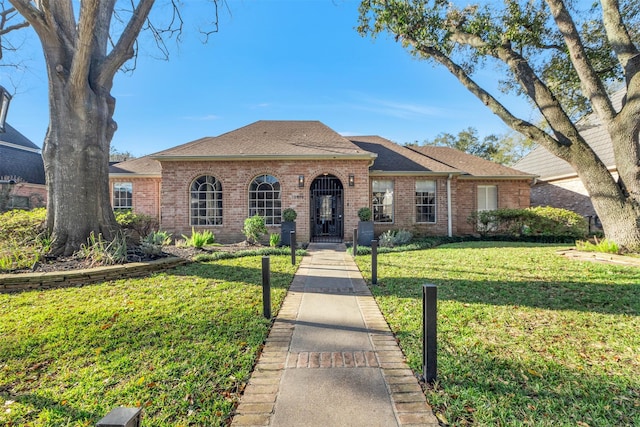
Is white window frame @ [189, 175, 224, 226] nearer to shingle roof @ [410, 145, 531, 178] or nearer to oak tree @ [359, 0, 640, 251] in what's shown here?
oak tree @ [359, 0, 640, 251]

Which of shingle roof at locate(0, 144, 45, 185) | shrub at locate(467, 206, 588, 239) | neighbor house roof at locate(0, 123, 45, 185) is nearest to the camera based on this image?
shrub at locate(467, 206, 588, 239)

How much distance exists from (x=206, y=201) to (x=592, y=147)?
1953 cm

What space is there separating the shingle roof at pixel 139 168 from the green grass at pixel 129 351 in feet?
32.7

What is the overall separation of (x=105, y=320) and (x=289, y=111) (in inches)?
640

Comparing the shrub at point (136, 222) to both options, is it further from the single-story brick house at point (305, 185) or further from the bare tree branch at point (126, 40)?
the bare tree branch at point (126, 40)

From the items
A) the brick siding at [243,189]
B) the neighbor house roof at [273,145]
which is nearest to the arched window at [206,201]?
the brick siding at [243,189]

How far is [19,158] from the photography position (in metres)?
17.9

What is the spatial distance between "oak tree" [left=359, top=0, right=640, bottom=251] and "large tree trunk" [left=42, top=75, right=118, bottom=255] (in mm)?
9552

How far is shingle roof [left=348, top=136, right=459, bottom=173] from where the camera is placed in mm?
13250

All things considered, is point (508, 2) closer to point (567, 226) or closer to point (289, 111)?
point (567, 226)

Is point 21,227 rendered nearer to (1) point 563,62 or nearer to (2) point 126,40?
(2) point 126,40

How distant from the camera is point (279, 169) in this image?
12.1m

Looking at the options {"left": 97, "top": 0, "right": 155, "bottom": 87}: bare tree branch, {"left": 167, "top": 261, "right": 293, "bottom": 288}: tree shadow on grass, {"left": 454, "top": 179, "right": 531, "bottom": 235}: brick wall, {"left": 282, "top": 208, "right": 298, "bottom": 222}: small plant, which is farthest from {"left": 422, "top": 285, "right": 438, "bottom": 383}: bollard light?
{"left": 454, "top": 179, "right": 531, "bottom": 235}: brick wall

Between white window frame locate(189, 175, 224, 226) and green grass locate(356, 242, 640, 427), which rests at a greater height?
white window frame locate(189, 175, 224, 226)
